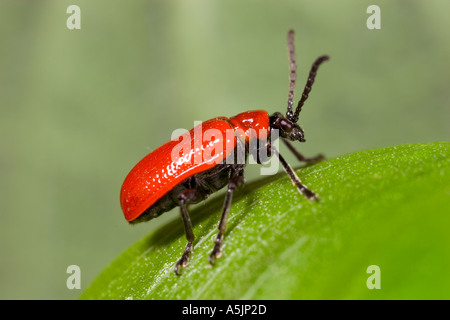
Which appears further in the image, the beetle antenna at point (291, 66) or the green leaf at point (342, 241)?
the beetle antenna at point (291, 66)

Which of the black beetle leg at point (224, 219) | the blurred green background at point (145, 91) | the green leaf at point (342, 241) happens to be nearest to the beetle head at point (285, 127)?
the black beetle leg at point (224, 219)

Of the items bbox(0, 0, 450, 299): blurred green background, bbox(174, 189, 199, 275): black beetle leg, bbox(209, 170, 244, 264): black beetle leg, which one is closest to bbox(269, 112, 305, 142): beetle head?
bbox(209, 170, 244, 264): black beetle leg

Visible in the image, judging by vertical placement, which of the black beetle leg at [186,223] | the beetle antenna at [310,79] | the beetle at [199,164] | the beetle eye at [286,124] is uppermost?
the beetle antenna at [310,79]

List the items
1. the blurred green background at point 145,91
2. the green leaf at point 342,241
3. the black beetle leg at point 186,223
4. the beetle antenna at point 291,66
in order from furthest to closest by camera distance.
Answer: the blurred green background at point 145,91 → the beetle antenna at point 291,66 → the black beetle leg at point 186,223 → the green leaf at point 342,241

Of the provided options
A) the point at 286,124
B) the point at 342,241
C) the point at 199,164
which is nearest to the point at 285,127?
the point at 286,124

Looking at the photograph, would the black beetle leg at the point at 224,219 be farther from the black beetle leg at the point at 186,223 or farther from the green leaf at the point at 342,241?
the black beetle leg at the point at 186,223

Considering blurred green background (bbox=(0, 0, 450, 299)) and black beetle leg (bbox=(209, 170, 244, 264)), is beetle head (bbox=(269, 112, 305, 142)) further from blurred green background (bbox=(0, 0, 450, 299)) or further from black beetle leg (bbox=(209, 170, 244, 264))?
blurred green background (bbox=(0, 0, 450, 299))

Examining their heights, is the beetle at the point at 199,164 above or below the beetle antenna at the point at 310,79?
below
